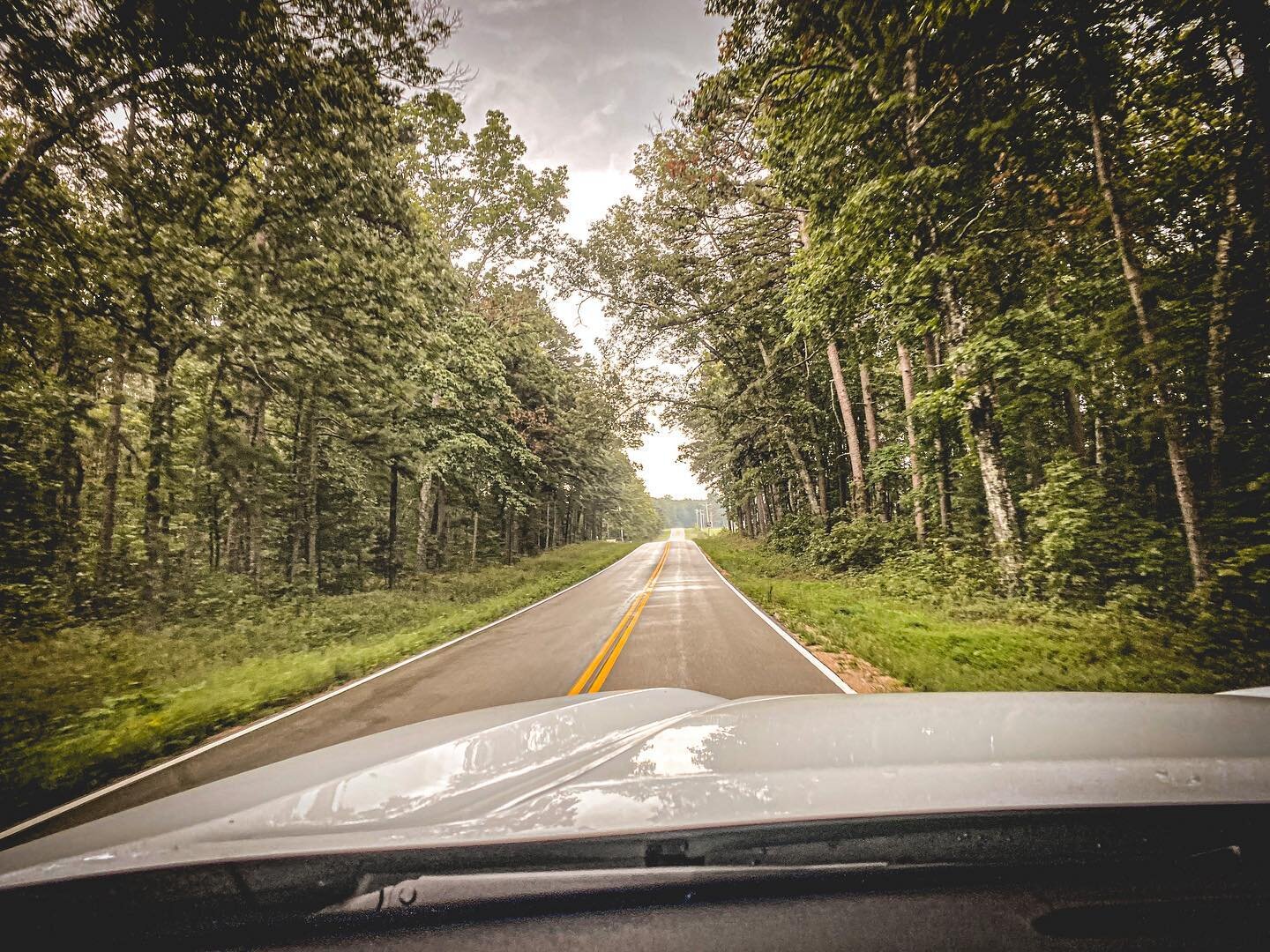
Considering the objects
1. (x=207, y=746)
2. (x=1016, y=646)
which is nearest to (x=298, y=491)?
(x=207, y=746)

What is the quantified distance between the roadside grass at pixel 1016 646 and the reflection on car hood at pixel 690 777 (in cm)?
360

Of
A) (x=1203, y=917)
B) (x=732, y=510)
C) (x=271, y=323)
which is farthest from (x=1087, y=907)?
(x=732, y=510)

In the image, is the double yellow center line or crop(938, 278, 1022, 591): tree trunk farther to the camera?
crop(938, 278, 1022, 591): tree trunk

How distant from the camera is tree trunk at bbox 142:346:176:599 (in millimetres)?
8500

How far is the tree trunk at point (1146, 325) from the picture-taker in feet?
19.6

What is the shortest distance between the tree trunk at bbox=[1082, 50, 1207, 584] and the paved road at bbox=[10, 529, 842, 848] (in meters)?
5.04

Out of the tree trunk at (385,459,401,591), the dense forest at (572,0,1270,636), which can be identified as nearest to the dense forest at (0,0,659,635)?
the tree trunk at (385,459,401,591)

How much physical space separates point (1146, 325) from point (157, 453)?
1601cm

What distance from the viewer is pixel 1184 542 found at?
7.31 m

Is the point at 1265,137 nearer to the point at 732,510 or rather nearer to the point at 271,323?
the point at 271,323

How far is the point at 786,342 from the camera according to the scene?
1070 cm

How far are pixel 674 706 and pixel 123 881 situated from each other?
2305 mm

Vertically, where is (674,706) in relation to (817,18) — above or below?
below

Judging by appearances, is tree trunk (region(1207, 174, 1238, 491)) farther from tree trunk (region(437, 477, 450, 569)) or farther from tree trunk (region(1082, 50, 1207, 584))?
tree trunk (region(437, 477, 450, 569))
